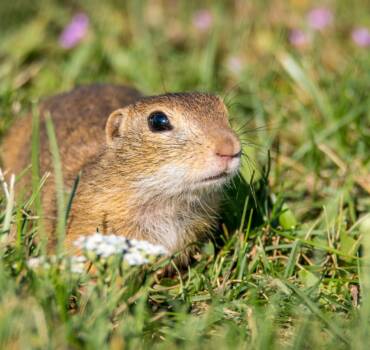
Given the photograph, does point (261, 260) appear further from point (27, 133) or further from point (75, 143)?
point (27, 133)

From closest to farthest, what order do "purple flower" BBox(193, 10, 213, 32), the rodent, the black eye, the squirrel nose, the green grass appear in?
the green grass < the squirrel nose < the rodent < the black eye < "purple flower" BBox(193, 10, 213, 32)

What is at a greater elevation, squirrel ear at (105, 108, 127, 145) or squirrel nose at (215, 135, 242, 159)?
squirrel ear at (105, 108, 127, 145)

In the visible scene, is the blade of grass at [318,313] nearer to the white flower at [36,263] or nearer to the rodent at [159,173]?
the rodent at [159,173]

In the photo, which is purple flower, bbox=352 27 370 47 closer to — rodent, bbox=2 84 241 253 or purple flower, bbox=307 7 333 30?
purple flower, bbox=307 7 333 30

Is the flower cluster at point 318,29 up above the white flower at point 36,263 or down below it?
above

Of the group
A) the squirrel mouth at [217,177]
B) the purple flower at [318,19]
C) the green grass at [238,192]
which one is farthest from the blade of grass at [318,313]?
the purple flower at [318,19]

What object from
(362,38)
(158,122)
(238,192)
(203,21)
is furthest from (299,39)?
(158,122)

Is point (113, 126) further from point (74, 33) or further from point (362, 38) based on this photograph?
point (362, 38)

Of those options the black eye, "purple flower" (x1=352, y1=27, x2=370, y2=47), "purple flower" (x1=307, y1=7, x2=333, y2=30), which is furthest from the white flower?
"purple flower" (x1=307, y1=7, x2=333, y2=30)
